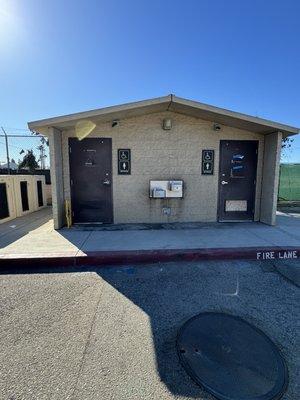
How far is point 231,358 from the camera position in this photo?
91.1 inches

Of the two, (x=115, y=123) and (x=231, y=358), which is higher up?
(x=115, y=123)


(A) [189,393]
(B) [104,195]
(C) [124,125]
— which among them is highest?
(C) [124,125]

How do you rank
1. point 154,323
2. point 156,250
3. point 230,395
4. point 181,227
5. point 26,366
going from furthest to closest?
1. point 181,227
2. point 156,250
3. point 154,323
4. point 26,366
5. point 230,395

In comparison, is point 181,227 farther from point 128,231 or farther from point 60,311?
point 60,311

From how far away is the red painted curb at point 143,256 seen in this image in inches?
173

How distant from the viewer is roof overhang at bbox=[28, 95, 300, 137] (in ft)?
19.4

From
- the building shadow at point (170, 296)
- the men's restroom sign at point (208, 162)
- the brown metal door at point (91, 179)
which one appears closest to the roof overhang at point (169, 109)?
the brown metal door at point (91, 179)

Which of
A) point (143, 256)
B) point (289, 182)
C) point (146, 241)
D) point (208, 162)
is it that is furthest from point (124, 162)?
point (289, 182)

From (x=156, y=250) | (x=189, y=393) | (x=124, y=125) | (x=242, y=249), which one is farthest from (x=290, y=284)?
(x=124, y=125)

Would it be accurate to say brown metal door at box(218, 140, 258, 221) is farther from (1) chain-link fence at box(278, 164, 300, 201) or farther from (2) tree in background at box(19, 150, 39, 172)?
(2) tree in background at box(19, 150, 39, 172)

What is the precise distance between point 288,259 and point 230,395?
3536 mm

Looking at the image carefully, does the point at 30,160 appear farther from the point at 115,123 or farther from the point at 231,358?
the point at 231,358

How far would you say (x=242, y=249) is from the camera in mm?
4855

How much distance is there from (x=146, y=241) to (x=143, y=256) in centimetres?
78
